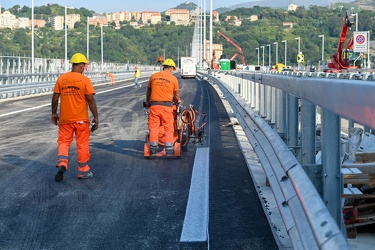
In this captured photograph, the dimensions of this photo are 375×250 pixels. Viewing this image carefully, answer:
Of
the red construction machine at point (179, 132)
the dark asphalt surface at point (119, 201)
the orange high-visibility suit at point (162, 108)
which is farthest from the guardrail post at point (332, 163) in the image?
the red construction machine at point (179, 132)

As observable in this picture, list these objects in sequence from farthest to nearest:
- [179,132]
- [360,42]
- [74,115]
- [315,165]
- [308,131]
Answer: [360,42], [179,132], [74,115], [308,131], [315,165]

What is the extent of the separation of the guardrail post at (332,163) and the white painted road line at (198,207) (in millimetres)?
1817

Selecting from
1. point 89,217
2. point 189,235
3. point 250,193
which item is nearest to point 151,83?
point 250,193

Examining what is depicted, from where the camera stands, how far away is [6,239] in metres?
6.42

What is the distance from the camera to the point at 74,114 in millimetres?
9539

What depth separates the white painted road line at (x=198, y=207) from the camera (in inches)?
257

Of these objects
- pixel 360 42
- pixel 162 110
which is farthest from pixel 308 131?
pixel 360 42

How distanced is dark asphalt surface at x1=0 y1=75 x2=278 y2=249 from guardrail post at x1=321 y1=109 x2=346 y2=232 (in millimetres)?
1399

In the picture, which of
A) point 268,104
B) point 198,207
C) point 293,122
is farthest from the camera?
point 268,104

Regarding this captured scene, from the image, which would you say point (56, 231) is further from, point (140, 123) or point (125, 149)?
point (140, 123)

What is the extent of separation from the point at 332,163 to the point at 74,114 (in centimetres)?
540

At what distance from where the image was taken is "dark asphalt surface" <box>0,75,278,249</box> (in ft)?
21.0

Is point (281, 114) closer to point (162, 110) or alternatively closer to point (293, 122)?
point (293, 122)

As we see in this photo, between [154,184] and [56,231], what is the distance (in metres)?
2.70
